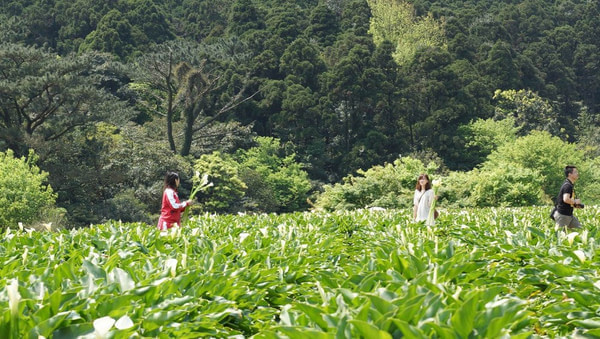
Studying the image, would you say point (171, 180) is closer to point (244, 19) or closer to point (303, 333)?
point (303, 333)

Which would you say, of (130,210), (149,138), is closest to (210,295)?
(130,210)

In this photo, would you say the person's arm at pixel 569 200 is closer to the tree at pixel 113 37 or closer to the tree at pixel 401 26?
the tree at pixel 113 37

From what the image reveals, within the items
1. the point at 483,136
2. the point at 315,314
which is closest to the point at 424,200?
the point at 315,314

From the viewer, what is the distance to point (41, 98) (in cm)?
2505

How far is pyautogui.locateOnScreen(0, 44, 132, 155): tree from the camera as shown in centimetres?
2430

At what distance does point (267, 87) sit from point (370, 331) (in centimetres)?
3677

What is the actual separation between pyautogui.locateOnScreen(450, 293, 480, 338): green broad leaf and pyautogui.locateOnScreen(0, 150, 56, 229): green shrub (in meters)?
19.9

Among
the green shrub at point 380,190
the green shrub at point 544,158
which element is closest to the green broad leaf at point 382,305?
the green shrub at point 380,190

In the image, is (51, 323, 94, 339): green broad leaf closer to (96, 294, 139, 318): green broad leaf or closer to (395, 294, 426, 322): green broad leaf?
(96, 294, 139, 318): green broad leaf

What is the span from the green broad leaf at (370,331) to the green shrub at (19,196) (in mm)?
19895

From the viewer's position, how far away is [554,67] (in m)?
48.7

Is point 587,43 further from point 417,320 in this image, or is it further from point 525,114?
point 417,320

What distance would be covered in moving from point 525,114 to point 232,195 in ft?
72.4

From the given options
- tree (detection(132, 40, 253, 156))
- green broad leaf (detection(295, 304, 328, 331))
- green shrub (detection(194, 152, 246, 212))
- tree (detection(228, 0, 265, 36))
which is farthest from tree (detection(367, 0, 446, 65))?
green broad leaf (detection(295, 304, 328, 331))
